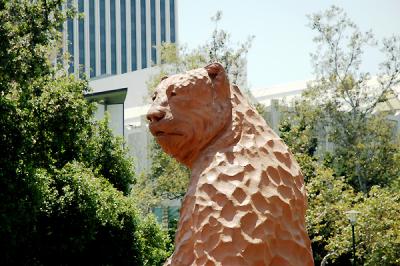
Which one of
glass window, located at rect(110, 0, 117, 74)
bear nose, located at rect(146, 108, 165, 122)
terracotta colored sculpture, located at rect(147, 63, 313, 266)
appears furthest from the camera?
glass window, located at rect(110, 0, 117, 74)

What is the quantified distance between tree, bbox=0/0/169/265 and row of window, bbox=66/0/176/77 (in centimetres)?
6194

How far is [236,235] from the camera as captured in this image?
4926 millimetres

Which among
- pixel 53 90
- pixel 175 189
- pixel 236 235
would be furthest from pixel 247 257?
pixel 175 189

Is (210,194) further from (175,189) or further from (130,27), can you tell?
(130,27)

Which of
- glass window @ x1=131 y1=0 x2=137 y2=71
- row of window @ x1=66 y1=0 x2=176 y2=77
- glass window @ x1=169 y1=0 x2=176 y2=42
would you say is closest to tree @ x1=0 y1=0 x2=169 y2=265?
row of window @ x1=66 y1=0 x2=176 y2=77

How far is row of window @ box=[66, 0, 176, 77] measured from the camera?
79625mm

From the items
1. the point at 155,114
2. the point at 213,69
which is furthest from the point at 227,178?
the point at 213,69

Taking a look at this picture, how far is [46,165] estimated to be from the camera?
1614 centimetres

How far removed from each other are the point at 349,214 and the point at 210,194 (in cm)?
1379

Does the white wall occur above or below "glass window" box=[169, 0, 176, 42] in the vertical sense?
below

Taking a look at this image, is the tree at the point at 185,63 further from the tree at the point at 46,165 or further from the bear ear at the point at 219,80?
the bear ear at the point at 219,80

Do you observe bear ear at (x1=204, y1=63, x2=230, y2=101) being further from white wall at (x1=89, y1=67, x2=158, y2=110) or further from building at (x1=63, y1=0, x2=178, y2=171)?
building at (x1=63, y1=0, x2=178, y2=171)

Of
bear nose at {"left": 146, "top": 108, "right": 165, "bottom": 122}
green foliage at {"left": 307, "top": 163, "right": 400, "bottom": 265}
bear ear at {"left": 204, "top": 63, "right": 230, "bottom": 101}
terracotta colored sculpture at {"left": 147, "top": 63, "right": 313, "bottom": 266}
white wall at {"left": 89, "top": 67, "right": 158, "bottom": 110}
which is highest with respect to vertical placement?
white wall at {"left": 89, "top": 67, "right": 158, "bottom": 110}

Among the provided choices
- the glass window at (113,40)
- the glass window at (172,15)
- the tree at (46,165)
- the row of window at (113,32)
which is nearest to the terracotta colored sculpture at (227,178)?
the tree at (46,165)
